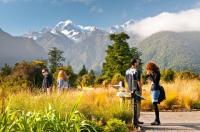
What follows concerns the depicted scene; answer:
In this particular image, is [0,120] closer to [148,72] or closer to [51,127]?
[51,127]

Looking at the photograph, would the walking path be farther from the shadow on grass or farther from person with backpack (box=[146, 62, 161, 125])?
person with backpack (box=[146, 62, 161, 125])

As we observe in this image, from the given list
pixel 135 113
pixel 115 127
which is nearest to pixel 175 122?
pixel 135 113

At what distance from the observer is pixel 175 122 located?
14.2 metres

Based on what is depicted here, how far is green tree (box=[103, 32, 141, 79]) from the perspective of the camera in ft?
251

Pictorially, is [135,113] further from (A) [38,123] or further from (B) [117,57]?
(B) [117,57]

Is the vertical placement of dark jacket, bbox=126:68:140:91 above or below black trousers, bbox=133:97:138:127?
above

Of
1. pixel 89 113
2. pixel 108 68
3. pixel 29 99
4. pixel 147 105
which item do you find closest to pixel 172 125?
pixel 89 113

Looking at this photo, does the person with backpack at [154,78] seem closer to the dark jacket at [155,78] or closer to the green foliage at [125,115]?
the dark jacket at [155,78]

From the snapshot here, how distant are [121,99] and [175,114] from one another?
136 inches

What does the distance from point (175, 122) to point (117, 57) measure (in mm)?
63330

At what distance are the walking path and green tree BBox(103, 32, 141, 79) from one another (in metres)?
58.2

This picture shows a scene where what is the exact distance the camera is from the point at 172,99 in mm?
19219

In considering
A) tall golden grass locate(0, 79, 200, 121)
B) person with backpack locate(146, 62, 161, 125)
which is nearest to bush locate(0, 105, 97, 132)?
tall golden grass locate(0, 79, 200, 121)

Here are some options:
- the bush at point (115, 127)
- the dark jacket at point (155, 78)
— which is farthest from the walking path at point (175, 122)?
the bush at point (115, 127)
